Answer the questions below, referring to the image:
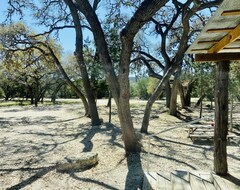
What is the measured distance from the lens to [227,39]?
125 inches

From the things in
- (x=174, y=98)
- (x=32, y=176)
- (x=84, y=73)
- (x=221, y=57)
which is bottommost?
(x=32, y=176)

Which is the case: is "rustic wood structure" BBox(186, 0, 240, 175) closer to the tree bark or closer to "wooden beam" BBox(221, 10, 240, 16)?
"wooden beam" BBox(221, 10, 240, 16)

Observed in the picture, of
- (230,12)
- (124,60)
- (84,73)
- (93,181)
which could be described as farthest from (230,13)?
(84,73)

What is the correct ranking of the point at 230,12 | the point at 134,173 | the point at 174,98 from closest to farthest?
1. the point at 230,12
2. the point at 134,173
3. the point at 174,98

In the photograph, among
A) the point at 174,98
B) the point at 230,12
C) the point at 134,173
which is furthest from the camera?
the point at 174,98

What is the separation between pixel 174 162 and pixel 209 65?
8949 mm

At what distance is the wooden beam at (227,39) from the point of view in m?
2.84

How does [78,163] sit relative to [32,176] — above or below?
above

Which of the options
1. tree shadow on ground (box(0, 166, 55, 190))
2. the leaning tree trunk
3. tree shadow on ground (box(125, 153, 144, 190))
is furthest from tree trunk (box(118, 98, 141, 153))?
the leaning tree trunk

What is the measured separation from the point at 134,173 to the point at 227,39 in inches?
126

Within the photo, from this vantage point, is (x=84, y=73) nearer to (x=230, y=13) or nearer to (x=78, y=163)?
(x=78, y=163)

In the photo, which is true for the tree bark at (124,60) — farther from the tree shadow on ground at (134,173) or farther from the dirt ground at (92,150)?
the dirt ground at (92,150)

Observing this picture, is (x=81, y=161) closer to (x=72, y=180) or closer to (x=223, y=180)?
(x=72, y=180)

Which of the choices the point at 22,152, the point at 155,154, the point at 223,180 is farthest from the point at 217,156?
the point at 22,152
